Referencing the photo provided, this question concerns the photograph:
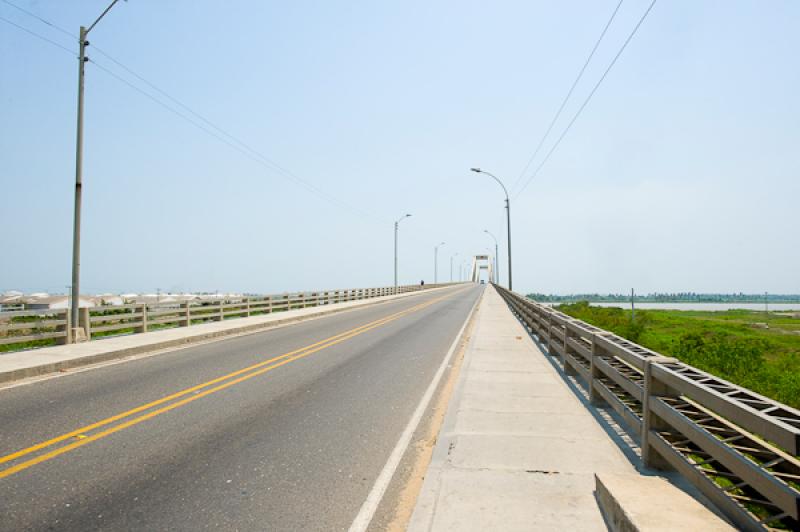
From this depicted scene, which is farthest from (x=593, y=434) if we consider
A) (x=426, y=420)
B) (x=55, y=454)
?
(x=55, y=454)

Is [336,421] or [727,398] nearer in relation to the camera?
[727,398]

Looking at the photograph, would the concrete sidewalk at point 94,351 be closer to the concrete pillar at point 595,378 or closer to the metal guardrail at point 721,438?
the concrete pillar at point 595,378

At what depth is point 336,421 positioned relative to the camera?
6723 millimetres

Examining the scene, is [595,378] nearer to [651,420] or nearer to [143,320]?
[651,420]

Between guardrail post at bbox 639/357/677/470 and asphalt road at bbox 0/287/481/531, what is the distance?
2.52 meters

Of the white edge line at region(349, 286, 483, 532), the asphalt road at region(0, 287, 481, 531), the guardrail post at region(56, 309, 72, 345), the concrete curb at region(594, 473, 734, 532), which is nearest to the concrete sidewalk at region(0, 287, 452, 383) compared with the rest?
the guardrail post at region(56, 309, 72, 345)

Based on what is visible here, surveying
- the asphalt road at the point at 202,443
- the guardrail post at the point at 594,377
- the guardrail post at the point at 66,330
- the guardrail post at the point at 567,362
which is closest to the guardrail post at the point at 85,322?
the guardrail post at the point at 66,330

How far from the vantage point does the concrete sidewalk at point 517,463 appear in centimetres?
384

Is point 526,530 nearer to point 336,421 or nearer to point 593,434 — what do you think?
point 593,434

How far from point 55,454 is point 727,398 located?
616 centimetres

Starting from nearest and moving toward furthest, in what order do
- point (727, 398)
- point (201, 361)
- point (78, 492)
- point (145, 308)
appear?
point (727, 398) < point (78, 492) < point (201, 361) < point (145, 308)

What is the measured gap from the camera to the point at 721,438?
13.2 ft

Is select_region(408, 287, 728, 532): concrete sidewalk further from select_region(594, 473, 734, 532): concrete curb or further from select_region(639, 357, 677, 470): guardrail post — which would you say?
select_region(639, 357, 677, 470): guardrail post

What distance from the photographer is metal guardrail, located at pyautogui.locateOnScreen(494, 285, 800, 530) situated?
2.86m
